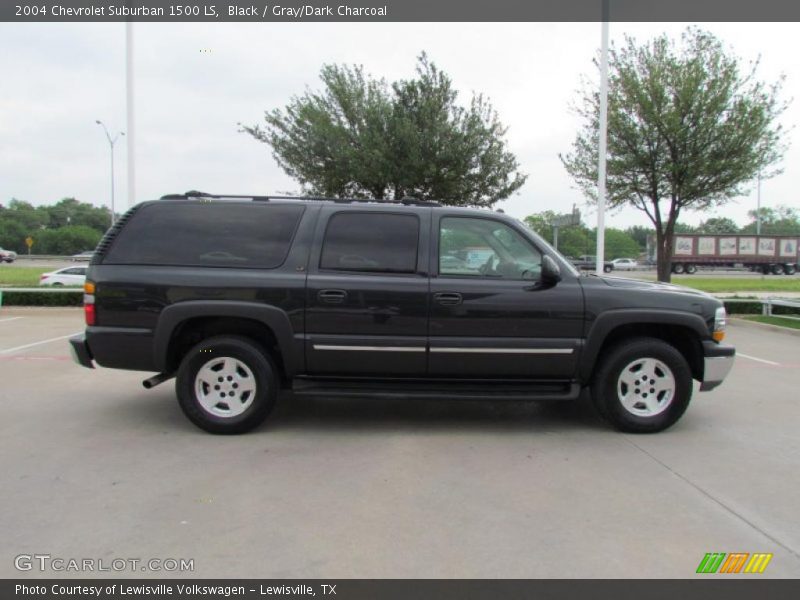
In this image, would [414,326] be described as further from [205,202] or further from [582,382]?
[205,202]

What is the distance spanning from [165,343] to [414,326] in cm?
201

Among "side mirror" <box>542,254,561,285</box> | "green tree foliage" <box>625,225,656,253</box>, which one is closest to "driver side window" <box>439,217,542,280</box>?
"side mirror" <box>542,254,561,285</box>

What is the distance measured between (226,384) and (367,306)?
1.33m

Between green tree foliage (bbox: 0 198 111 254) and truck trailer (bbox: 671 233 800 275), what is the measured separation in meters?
82.9

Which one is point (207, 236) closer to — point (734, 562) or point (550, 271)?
point (550, 271)

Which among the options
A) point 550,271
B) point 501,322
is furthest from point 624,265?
point 501,322

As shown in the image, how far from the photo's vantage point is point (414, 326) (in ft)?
15.2

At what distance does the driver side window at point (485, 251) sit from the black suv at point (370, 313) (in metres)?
0.01

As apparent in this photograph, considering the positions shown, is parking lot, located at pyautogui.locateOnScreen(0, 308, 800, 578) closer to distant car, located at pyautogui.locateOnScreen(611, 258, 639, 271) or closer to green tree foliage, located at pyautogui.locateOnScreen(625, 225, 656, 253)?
distant car, located at pyautogui.locateOnScreen(611, 258, 639, 271)

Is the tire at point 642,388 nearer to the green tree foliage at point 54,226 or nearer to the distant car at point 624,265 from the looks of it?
the distant car at point 624,265

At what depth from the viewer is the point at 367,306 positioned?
4.61 meters

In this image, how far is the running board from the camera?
4.66 m

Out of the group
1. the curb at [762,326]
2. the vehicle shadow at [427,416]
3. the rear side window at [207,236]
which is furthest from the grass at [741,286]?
the rear side window at [207,236]

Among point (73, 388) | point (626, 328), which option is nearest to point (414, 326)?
point (626, 328)
